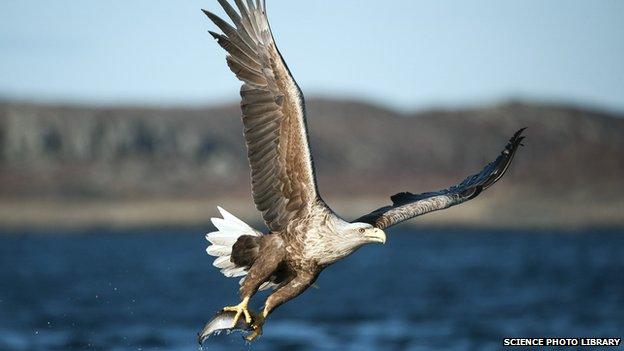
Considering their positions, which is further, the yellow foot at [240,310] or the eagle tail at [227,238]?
the eagle tail at [227,238]

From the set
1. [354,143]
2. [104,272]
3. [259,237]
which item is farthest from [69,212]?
[259,237]

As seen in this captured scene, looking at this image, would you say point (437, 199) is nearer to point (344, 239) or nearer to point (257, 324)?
point (344, 239)

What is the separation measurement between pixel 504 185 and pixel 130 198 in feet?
101

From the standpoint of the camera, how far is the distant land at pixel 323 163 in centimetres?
7625

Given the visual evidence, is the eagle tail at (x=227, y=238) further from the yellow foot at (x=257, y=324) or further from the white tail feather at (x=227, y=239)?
the yellow foot at (x=257, y=324)

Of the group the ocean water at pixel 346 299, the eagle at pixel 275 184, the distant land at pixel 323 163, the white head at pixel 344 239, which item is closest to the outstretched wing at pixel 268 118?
the eagle at pixel 275 184

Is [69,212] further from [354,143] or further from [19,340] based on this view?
[19,340]

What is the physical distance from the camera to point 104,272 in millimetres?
43750

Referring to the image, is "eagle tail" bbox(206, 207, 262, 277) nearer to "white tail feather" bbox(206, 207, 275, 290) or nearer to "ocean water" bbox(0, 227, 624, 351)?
"white tail feather" bbox(206, 207, 275, 290)

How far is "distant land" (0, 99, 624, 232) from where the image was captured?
7625 centimetres

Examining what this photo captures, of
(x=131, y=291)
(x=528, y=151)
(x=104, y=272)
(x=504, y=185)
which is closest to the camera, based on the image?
(x=131, y=291)

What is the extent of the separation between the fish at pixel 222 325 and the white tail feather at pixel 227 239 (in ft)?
1.89

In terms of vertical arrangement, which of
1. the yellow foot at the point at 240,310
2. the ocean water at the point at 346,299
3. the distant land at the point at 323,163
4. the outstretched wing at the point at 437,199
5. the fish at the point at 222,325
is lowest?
the fish at the point at 222,325

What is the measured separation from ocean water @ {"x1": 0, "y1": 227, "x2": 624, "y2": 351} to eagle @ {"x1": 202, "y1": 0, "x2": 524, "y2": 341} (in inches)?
372
